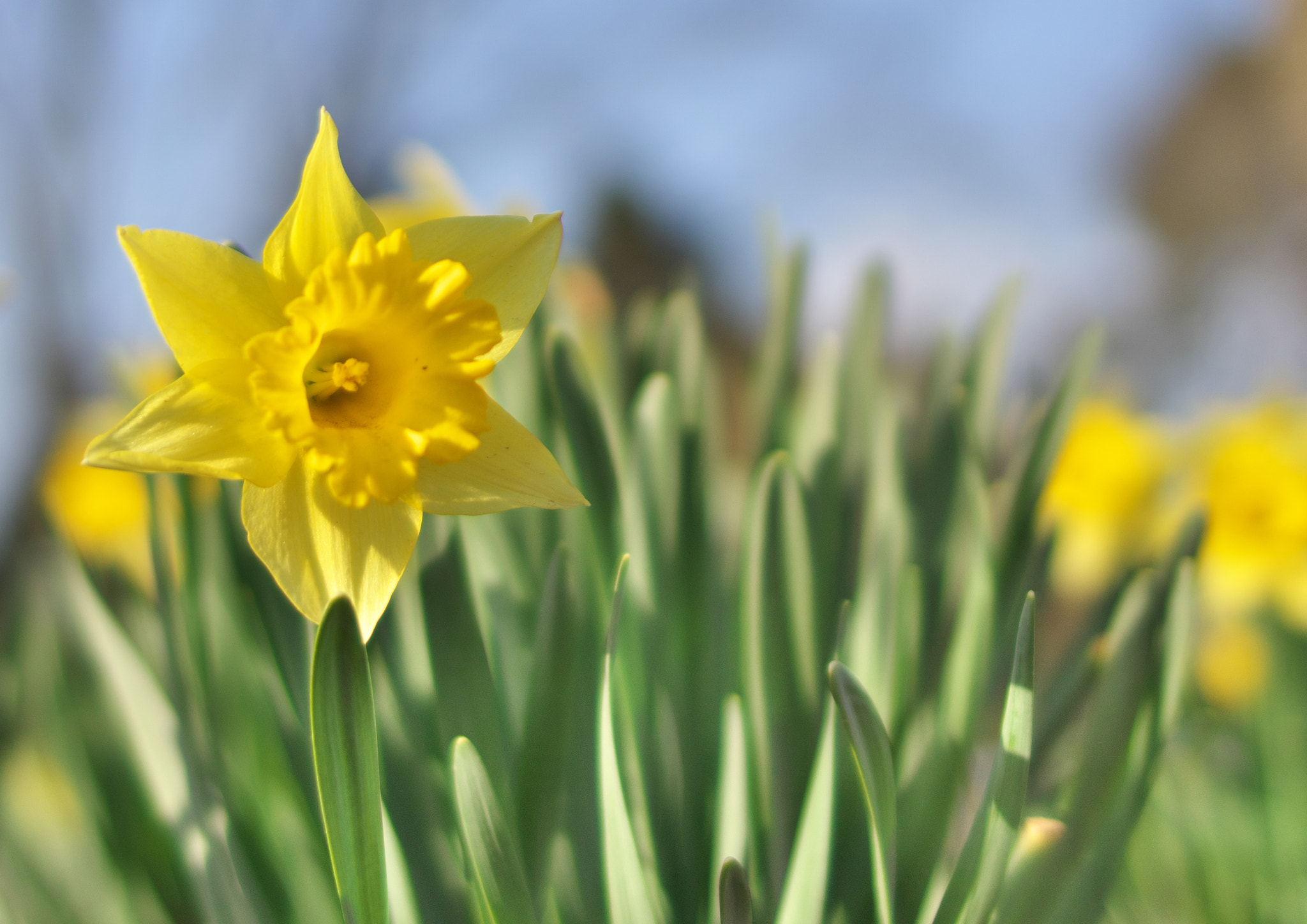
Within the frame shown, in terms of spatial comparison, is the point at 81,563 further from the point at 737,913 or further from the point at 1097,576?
the point at 1097,576

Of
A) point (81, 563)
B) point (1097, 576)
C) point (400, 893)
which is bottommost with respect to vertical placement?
point (1097, 576)

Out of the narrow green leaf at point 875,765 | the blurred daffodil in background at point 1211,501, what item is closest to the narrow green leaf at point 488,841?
the narrow green leaf at point 875,765

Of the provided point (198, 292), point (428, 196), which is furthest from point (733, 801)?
point (428, 196)

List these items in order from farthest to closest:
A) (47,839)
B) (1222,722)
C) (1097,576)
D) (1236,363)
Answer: (1236,363) → (1097,576) → (1222,722) → (47,839)

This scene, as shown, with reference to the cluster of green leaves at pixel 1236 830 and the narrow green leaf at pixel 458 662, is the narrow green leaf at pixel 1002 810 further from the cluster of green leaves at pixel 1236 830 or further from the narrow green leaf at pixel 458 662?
the cluster of green leaves at pixel 1236 830

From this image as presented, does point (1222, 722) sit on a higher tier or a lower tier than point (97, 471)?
lower

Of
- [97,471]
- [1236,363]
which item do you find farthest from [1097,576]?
[1236,363]
